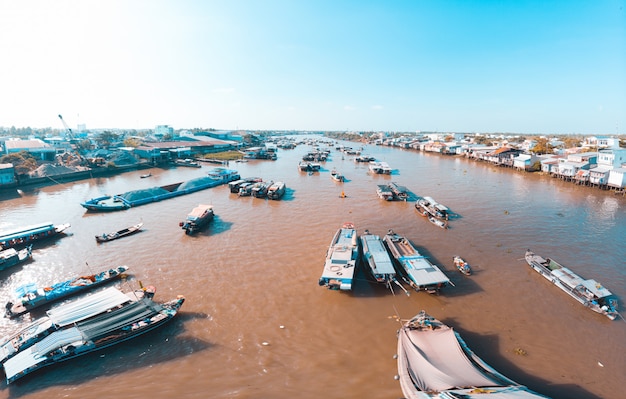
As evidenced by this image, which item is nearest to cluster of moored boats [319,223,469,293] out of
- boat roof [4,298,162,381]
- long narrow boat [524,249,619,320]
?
long narrow boat [524,249,619,320]

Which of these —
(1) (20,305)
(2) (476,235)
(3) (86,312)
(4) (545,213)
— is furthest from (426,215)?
(1) (20,305)

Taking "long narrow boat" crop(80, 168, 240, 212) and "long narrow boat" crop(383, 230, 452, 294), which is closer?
"long narrow boat" crop(383, 230, 452, 294)

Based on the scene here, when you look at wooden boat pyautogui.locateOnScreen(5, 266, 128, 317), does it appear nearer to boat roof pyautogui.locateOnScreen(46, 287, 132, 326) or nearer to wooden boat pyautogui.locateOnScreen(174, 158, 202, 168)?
boat roof pyautogui.locateOnScreen(46, 287, 132, 326)

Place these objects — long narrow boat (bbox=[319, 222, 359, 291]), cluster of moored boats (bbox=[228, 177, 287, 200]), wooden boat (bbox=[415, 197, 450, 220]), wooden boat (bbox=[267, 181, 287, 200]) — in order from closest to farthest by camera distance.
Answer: long narrow boat (bbox=[319, 222, 359, 291])
wooden boat (bbox=[415, 197, 450, 220])
wooden boat (bbox=[267, 181, 287, 200])
cluster of moored boats (bbox=[228, 177, 287, 200])

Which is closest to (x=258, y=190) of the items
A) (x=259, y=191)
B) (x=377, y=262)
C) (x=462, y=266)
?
(x=259, y=191)

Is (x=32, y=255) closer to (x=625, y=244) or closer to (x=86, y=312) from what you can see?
(x=86, y=312)

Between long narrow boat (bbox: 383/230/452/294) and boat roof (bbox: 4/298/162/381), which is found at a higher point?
long narrow boat (bbox: 383/230/452/294)

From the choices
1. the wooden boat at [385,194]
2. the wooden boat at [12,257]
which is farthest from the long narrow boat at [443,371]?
the wooden boat at [12,257]
